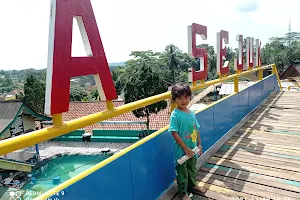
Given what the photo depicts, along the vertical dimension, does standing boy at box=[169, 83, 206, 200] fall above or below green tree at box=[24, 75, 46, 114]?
above

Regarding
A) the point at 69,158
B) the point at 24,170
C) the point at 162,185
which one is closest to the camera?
the point at 162,185

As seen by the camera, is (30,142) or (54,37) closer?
(30,142)

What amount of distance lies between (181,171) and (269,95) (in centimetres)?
607

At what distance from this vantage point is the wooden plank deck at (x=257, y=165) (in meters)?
2.57

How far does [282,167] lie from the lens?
305cm

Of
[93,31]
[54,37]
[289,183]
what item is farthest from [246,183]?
[54,37]

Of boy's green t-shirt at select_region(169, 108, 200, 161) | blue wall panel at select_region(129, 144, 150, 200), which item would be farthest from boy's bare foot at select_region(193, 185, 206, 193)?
blue wall panel at select_region(129, 144, 150, 200)

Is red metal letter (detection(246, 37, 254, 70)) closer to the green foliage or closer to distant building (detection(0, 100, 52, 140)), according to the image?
distant building (detection(0, 100, 52, 140))

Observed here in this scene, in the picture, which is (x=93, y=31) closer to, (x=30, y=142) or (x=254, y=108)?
(x=30, y=142)

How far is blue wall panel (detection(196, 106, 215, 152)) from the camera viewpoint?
340 centimetres

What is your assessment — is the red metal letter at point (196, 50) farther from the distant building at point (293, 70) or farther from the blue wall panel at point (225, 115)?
the distant building at point (293, 70)

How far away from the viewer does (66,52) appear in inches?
63.4

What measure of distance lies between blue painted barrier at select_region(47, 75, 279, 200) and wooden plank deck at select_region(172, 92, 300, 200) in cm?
26

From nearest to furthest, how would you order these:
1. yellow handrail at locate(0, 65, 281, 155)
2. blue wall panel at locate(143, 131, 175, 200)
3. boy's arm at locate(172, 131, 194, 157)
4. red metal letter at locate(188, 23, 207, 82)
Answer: yellow handrail at locate(0, 65, 281, 155)
boy's arm at locate(172, 131, 194, 157)
blue wall panel at locate(143, 131, 175, 200)
red metal letter at locate(188, 23, 207, 82)
